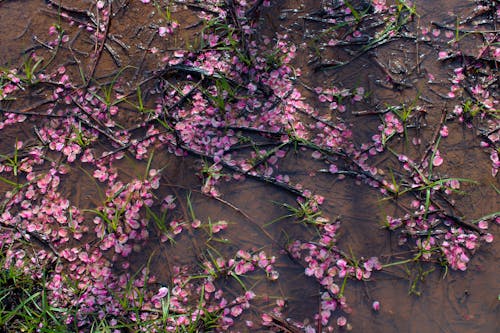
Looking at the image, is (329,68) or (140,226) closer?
(140,226)

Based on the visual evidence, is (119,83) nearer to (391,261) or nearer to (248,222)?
(248,222)

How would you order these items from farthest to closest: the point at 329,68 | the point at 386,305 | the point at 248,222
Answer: the point at 329,68 → the point at 248,222 → the point at 386,305

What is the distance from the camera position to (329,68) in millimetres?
3725

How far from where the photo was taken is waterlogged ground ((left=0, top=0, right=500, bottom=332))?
117 inches

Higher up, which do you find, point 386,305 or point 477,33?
point 477,33

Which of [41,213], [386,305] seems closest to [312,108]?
[386,305]

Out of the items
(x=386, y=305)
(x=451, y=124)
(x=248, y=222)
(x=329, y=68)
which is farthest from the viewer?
(x=329, y=68)

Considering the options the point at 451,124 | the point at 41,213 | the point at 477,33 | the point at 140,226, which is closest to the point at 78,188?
the point at 41,213

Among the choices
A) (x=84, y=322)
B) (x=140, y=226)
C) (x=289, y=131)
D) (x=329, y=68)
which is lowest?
(x=84, y=322)

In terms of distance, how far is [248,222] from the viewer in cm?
322

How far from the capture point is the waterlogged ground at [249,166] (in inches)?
117

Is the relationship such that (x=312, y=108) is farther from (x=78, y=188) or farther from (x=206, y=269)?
(x=78, y=188)

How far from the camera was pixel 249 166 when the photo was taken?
3.38 meters

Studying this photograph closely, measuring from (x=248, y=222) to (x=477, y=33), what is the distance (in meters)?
2.34
